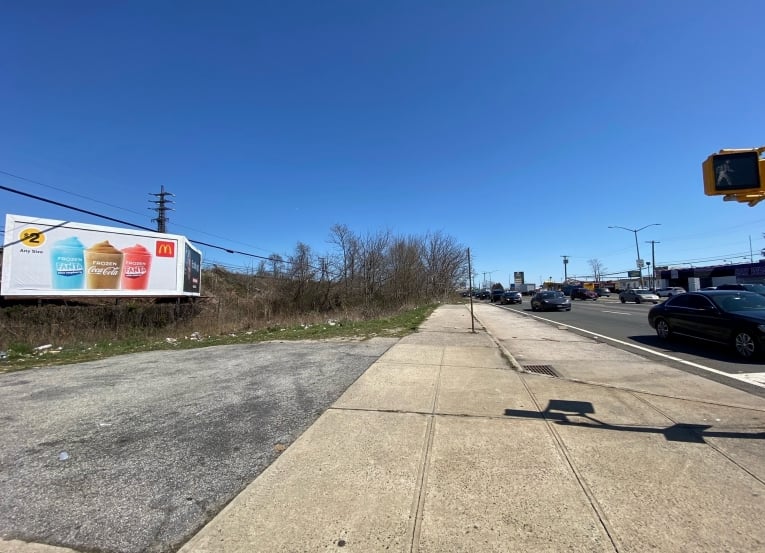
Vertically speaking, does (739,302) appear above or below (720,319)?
above

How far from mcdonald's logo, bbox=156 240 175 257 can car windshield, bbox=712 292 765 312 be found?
86.7 feet

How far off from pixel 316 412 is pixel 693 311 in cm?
1121

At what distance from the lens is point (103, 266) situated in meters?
22.0

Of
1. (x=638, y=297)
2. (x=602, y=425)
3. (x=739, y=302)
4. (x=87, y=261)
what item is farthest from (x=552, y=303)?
(x=87, y=261)

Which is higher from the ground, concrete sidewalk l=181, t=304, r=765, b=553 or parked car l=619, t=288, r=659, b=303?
parked car l=619, t=288, r=659, b=303

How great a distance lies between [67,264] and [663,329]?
86.1 feet

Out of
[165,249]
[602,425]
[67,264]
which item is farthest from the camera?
[165,249]

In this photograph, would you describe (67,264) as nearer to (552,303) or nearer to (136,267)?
(136,267)

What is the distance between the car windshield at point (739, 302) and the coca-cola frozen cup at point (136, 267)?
2612cm

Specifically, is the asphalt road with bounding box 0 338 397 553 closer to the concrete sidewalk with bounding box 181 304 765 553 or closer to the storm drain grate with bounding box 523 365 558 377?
the concrete sidewalk with bounding box 181 304 765 553

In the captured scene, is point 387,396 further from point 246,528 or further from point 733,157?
point 733,157

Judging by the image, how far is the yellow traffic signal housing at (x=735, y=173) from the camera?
5090 mm

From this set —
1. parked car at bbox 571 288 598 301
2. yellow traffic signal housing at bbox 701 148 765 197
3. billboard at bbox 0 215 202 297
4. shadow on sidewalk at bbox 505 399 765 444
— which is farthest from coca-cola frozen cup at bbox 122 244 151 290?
parked car at bbox 571 288 598 301

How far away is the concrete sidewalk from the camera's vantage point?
268 centimetres
